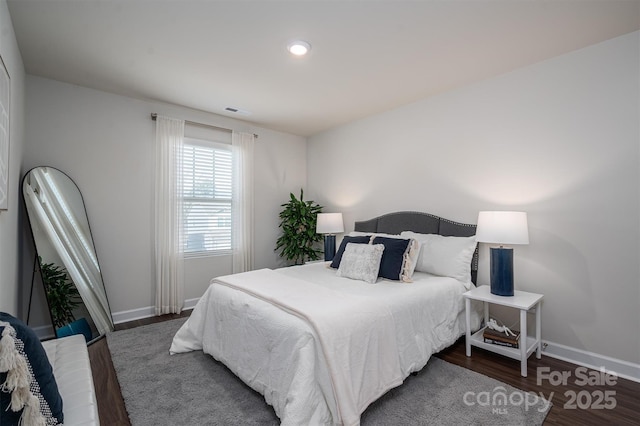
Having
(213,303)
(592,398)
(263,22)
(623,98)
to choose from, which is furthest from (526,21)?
(213,303)

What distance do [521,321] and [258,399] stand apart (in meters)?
1.97

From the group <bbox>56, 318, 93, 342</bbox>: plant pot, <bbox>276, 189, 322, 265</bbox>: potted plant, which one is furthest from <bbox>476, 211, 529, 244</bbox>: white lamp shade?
<bbox>56, 318, 93, 342</bbox>: plant pot

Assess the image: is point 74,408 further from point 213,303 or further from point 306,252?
point 306,252

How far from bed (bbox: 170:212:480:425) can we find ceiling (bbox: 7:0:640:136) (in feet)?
5.32

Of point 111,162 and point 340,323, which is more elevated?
point 111,162

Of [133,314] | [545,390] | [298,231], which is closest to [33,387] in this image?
[133,314]

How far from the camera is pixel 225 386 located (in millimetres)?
2205

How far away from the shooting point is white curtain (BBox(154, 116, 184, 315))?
3787 millimetres

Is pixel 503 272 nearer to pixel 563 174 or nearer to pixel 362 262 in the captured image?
pixel 563 174

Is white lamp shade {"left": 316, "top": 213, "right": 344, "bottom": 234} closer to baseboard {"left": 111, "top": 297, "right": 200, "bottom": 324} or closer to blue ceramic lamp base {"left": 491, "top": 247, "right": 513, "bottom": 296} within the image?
blue ceramic lamp base {"left": 491, "top": 247, "right": 513, "bottom": 296}

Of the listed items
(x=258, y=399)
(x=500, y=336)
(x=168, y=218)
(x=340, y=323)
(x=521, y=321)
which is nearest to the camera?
(x=340, y=323)

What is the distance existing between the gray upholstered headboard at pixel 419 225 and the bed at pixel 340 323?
0.02m

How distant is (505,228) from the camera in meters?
2.56

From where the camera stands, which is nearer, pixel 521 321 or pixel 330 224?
pixel 521 321
